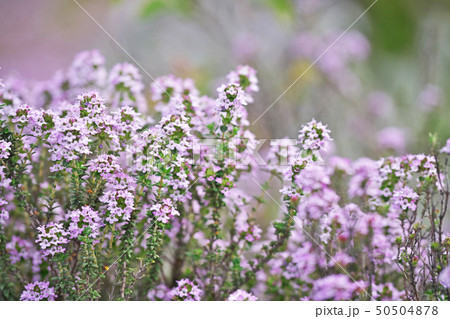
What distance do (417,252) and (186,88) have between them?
79 cm

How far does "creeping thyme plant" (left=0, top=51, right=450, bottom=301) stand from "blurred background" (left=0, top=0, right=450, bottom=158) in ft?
2.68

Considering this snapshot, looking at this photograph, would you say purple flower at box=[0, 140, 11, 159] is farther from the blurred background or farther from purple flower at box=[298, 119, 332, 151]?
the blurred background

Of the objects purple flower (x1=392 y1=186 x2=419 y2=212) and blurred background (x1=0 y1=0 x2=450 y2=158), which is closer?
purple flower (x1=392 y1=186 x2=419 y2=212)

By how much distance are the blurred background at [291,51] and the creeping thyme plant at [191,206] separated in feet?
2.68

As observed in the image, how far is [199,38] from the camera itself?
379 cm

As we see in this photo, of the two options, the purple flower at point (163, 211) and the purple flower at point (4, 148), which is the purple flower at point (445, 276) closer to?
the purple flower at point (163, 211)

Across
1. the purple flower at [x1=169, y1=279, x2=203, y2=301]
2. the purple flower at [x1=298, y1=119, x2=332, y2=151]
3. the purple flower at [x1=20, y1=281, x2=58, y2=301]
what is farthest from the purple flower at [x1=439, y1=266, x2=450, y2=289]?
the purple flower at [x1=20, y1=281, x2=58, y2=301]

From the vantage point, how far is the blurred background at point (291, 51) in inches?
103

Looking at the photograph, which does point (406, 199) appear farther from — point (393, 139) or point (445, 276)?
point (393, 139)

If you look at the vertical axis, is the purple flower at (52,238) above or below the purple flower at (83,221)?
below

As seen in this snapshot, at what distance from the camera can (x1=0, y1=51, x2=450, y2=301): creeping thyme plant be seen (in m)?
1.26
